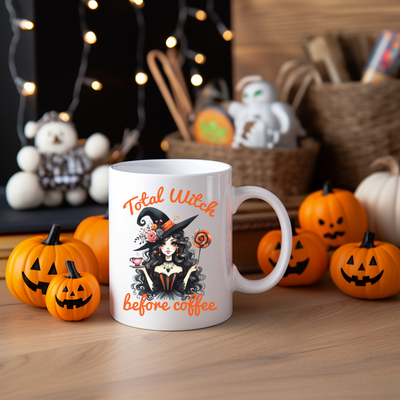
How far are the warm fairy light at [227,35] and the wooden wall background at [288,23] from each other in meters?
0.02

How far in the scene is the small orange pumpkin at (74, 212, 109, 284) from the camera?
2.28 ft

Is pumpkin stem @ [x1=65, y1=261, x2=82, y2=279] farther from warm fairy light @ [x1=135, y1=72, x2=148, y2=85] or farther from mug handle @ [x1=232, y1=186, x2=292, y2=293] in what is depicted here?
warm fairy light @ [x1=135, y1=72, x2=148, y2=85]

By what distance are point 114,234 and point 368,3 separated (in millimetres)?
959

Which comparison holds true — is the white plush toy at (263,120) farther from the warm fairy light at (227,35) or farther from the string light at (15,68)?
the string light at (15,68)

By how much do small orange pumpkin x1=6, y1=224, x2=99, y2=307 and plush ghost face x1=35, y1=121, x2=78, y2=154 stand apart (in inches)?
12.4

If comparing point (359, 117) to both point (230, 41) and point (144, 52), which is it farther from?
point (144, 52)

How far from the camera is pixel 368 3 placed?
1.20 meters

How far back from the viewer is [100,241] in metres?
0.70

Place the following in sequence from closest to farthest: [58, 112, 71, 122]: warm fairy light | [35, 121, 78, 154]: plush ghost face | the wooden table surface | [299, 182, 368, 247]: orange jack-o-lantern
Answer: the wooden table surface → [299, 182, 368, 247]: orange jack-o-lantern → [35, 121, 78, 154]: plush ghost face → [58, 112, 71, 122]: warm fairy light

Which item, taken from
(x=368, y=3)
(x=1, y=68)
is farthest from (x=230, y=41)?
(x=1, y=68)

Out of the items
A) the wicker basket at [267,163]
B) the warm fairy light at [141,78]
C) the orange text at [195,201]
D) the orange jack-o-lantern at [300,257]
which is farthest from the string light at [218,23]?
the orange text at [195,201]

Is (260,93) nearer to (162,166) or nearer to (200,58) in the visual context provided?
(200,58)

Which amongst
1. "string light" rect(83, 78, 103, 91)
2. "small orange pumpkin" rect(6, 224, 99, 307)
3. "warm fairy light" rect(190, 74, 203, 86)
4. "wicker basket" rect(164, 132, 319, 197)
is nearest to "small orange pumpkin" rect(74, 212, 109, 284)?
"small orange pumpkin" rect(6, 224, 99, 307)

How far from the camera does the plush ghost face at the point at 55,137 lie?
0.90 m
